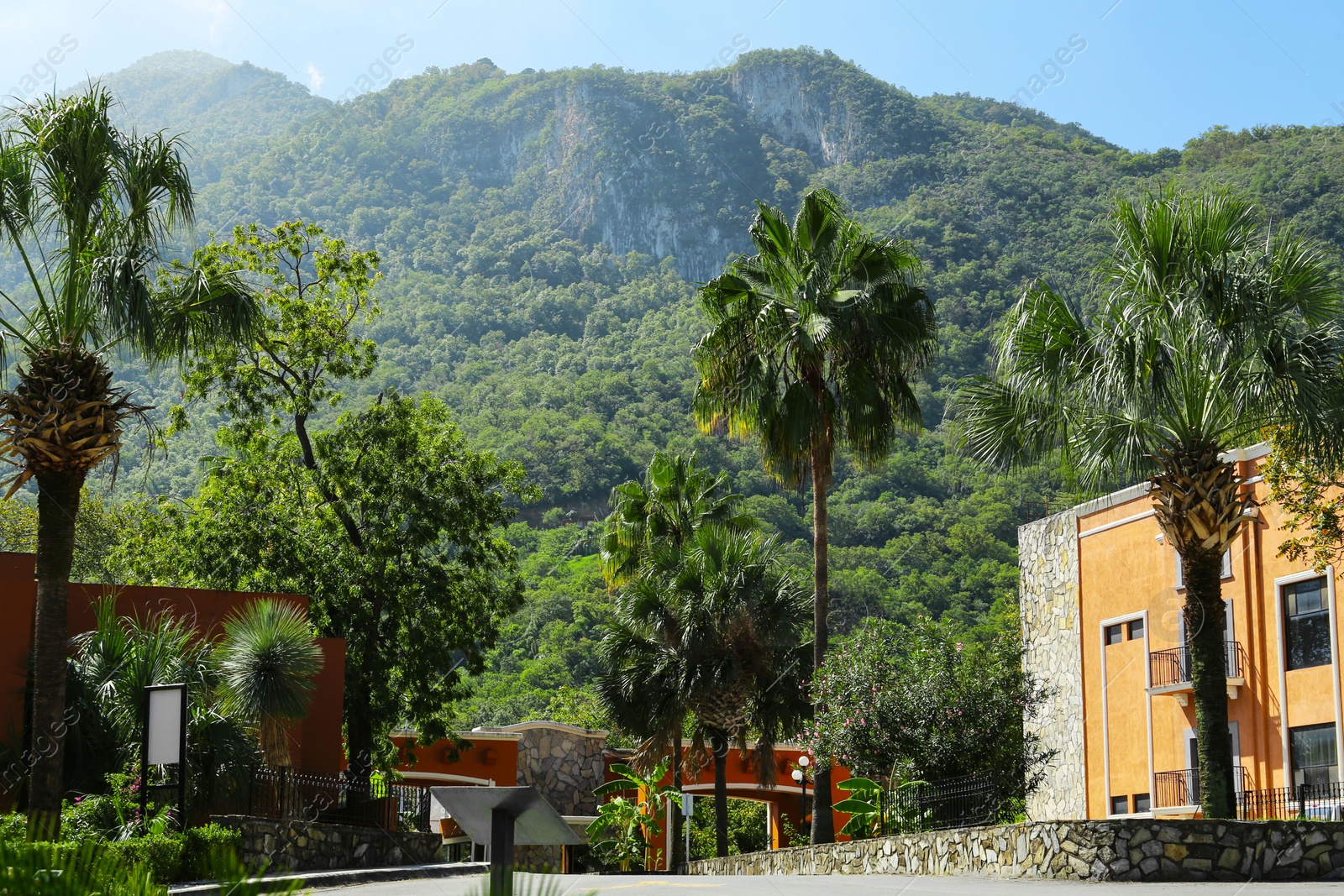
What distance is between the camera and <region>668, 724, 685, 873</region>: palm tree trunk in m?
30.7

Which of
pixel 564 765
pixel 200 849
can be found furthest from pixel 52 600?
pixel 564 765

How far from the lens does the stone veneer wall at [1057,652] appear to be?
95.1ft

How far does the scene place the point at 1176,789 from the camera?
82.4ft

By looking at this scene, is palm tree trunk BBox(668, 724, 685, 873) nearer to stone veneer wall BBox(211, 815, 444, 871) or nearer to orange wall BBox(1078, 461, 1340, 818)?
orange wall BBox(1078, 461, 1340, 818)

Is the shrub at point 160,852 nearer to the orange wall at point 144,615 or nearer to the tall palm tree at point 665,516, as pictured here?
the orange wall at point 144,615

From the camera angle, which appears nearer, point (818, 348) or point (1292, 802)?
point (1292, 802)

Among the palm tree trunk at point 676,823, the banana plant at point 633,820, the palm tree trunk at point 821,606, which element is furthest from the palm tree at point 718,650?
the palm tree trunk at point 821,606

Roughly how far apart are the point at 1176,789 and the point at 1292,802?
4.77 meters

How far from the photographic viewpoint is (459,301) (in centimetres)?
10475

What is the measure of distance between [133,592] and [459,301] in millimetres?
87203

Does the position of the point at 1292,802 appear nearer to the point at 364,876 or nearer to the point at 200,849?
the point at 364,876

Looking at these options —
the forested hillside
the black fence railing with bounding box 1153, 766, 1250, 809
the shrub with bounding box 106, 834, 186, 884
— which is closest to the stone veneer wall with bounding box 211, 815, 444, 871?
the shrub with bounding box 106, 834, 186, 884

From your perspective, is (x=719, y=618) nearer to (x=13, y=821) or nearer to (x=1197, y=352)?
(x=1197, y=352)

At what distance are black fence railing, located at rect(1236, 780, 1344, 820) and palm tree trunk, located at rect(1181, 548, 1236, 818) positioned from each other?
2.82m
